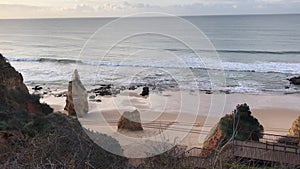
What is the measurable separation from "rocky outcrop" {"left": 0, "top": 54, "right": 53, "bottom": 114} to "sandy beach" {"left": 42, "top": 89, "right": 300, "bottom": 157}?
3229 mm

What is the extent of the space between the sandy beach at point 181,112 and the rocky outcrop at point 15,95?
3229mm

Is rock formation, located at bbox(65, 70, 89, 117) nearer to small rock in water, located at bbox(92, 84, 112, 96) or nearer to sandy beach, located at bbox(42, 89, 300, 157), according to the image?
sandy beach, located at bbox(42, 89, 300, 157)

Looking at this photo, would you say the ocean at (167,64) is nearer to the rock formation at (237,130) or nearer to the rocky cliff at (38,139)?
the rock formation at (237,130)

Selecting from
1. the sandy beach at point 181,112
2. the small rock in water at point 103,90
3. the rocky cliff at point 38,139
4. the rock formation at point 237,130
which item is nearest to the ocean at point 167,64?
the small rock in water at point 103,90

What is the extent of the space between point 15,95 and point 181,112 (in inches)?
434

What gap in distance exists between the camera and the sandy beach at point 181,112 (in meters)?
19.8

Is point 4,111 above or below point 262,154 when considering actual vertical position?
above

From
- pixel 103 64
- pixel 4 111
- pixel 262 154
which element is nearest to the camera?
pixel 262 154

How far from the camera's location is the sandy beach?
19.8 meters

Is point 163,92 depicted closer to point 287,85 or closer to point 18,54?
point 287,85

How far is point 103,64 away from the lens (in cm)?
5075

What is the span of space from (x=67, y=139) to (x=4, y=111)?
7257 mm

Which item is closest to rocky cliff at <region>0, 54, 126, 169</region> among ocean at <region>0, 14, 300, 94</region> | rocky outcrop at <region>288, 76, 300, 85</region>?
ocean at <region>0, 14, 300, 94</region>

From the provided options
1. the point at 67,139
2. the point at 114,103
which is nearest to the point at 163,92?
the point at 114,103
